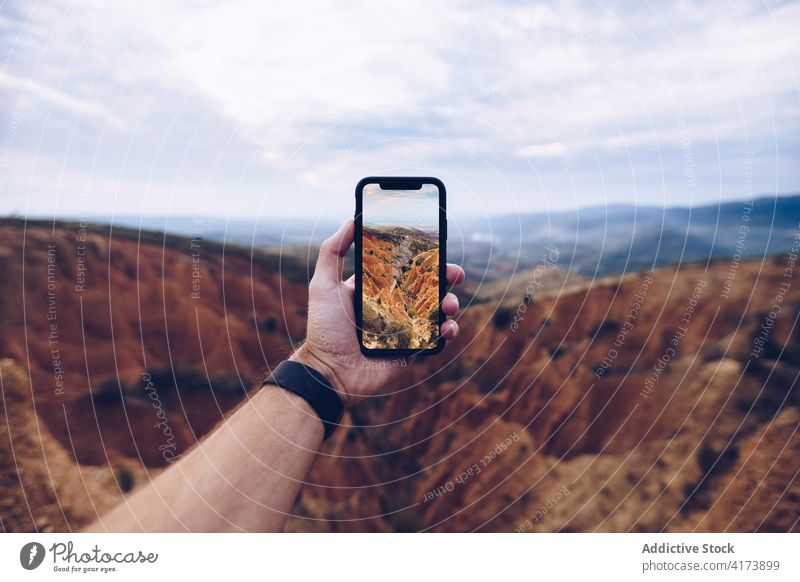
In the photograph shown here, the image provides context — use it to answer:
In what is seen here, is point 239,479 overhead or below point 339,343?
below

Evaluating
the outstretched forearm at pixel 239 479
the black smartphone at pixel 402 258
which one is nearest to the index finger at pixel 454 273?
the black smartphone at pixel 402 258

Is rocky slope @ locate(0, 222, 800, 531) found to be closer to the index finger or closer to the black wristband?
the black wristband

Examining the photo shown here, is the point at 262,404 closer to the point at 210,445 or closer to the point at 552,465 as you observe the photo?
the point at 210,445

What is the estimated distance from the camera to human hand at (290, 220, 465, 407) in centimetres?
391

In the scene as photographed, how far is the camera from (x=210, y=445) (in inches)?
146

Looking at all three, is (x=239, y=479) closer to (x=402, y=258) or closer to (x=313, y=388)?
(x=313, y=388)

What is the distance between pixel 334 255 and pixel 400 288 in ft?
1.66

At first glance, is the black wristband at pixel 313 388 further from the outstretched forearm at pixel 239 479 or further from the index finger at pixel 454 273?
the index finger at pixel 454 273

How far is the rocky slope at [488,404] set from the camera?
4.99 m

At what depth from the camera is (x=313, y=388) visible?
382 centimetres

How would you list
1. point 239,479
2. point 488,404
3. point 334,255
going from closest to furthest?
point 239,479
point 334,255
point 488,404

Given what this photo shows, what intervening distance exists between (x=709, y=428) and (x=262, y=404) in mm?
4098

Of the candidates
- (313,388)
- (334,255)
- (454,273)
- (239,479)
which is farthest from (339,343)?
(239,479)
